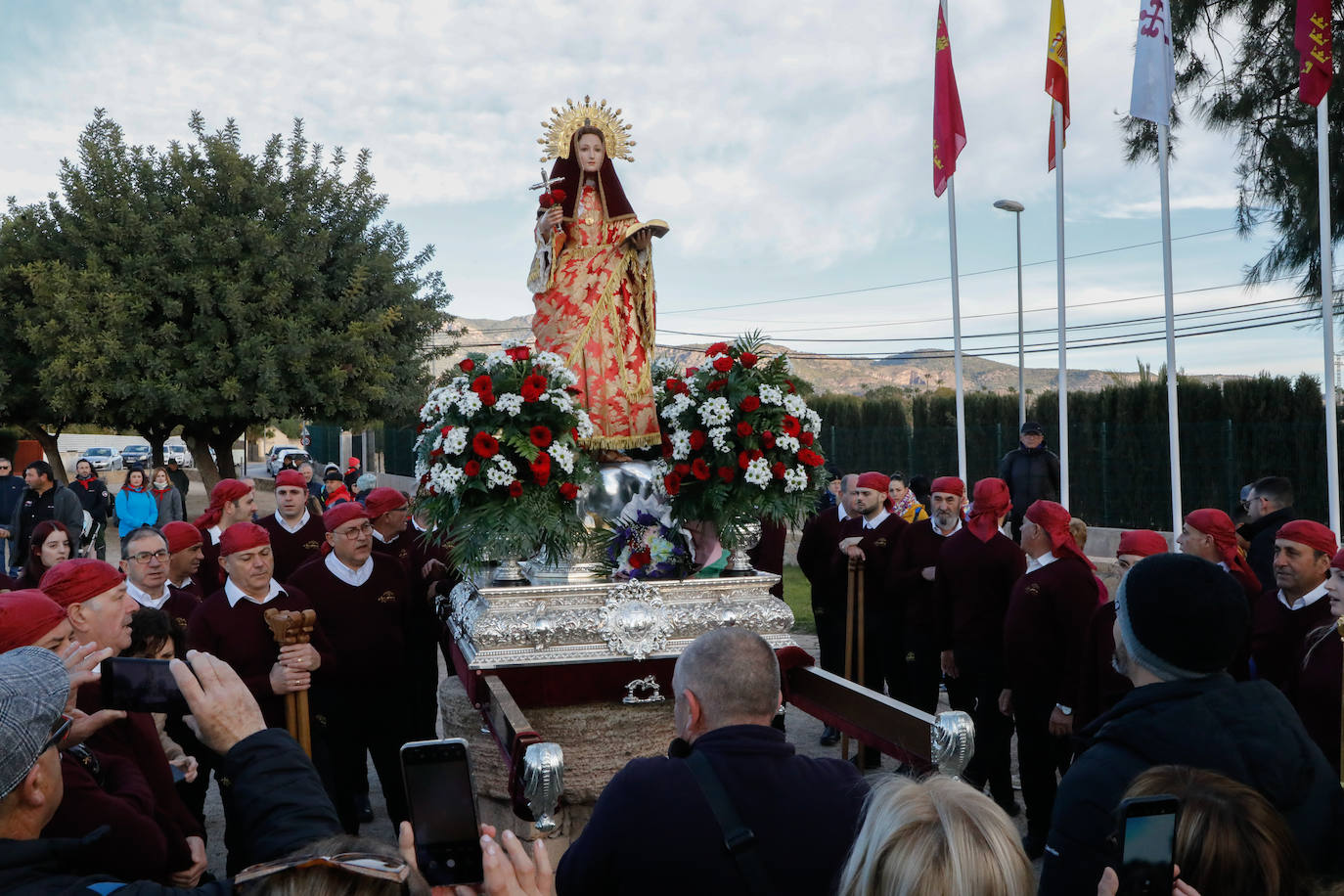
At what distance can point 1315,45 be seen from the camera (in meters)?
8.73

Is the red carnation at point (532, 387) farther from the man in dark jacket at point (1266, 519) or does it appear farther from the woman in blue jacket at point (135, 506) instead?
the woman in blue jacket at point (135, 506)

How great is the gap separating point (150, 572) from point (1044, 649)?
14.5 feet

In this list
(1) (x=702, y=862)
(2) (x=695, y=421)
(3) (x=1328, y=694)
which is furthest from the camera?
(2) (x=695, y=421)

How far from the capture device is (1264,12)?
1347cm

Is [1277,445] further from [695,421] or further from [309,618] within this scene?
[309,618]

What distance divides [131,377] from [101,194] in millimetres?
3884

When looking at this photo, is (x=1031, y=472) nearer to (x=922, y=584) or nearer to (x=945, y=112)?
(x=945, y=112)

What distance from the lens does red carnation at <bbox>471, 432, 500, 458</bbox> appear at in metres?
5.59

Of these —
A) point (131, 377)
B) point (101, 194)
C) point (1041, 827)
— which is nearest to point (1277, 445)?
point (1041, 827)

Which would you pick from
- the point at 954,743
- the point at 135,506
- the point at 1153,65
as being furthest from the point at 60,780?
the point at 135,506

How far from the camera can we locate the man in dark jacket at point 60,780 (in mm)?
1815

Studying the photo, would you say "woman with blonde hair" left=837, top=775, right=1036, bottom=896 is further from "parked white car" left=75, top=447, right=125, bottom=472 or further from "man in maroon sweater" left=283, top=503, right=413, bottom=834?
"parked white car" left=75, top=447, right=125, bottom=472

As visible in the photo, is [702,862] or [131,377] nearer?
[702,862]

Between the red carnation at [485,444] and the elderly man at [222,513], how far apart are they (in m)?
2.08
